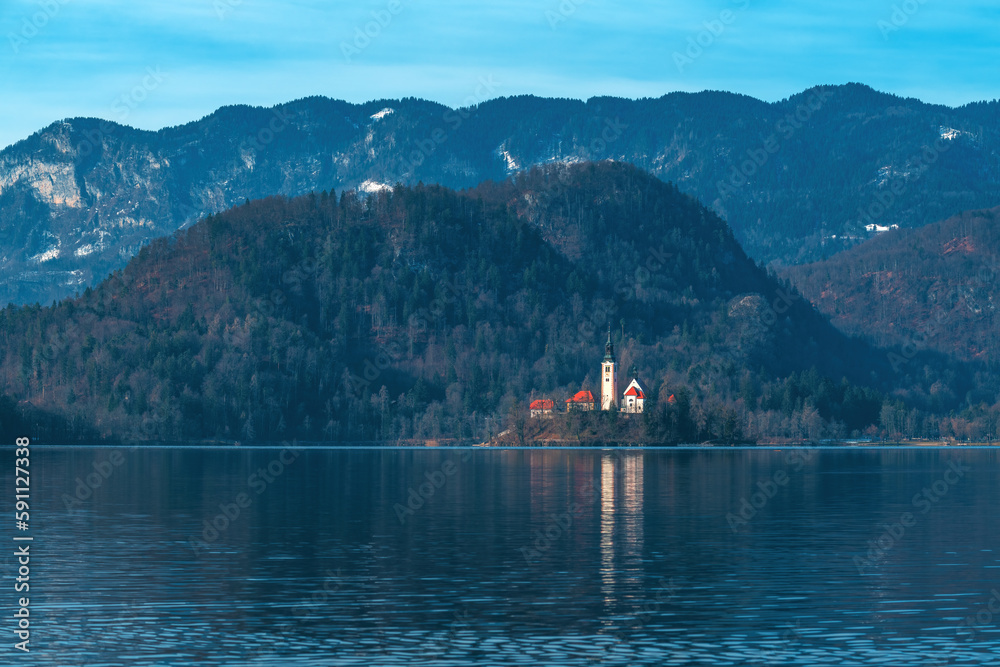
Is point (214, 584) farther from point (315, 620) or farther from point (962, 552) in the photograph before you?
point (962, 552)

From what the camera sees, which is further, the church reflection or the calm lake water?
the church reflection

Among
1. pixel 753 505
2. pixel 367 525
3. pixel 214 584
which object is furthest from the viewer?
pixel 753 505

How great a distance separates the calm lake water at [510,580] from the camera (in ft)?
170

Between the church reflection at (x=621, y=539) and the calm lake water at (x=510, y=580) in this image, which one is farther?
the church reflection at (x=621, y=539)

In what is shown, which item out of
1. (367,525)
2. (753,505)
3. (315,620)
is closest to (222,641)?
(315,620)

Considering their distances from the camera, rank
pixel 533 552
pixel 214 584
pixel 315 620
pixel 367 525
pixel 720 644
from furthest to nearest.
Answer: pixel 367 525 < pixel 533 552 < pixel 214 584 < pixel 315 620 < pixel 720 644

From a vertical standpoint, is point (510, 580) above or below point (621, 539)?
above

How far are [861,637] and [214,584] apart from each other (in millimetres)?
33801

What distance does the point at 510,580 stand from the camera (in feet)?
231

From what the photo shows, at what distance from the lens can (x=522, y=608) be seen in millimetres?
61000

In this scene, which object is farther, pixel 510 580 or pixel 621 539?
pixel 621 539

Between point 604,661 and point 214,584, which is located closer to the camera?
point 604,661

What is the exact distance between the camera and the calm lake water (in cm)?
5184

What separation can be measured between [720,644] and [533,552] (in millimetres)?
31649
